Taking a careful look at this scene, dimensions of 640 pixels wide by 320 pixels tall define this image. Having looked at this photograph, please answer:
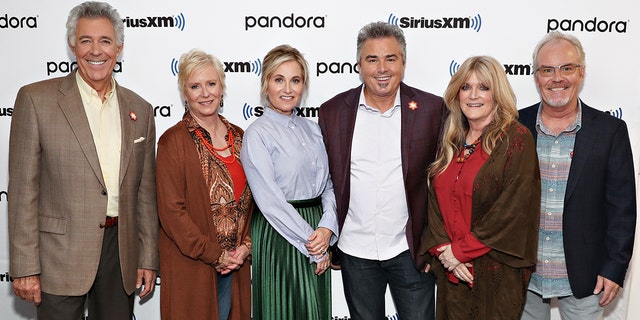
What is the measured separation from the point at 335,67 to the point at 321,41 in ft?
0.60

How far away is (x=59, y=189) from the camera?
8.06 feet

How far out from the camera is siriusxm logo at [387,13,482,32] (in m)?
3.31

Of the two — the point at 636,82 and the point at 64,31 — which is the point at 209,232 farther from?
the point at 636,82

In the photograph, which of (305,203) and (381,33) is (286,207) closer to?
(305,203)

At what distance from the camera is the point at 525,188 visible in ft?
7.74

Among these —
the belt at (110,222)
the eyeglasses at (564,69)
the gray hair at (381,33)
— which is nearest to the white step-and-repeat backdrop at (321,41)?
the gray hair at (381,33)

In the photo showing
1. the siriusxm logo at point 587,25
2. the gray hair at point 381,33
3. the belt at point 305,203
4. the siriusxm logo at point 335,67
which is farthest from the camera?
the siriusxm logo at point 335,67

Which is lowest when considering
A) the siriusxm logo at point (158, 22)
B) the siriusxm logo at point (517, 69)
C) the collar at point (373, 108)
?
the collar at point (373, 108)

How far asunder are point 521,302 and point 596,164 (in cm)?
74

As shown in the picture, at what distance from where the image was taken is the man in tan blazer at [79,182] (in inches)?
95.2

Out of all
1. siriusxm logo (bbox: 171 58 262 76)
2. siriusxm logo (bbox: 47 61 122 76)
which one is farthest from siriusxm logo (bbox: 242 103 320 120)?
siriusxm logo (bbox: 47 61 122 76)

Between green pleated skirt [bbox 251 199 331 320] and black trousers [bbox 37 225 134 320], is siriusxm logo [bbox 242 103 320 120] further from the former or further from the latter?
black trousers [bbox 37 225 134 320]

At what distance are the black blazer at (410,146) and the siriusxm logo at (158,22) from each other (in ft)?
4.09

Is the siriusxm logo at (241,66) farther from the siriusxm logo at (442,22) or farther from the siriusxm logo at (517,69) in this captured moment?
the siriusxm logo at (517,69)
